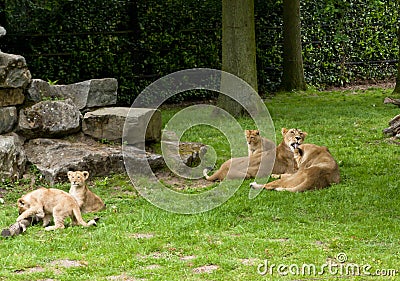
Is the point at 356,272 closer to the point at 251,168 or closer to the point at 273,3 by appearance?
the point at 251,168

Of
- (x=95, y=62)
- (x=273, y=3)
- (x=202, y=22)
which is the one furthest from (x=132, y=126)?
(x=273, y=3)

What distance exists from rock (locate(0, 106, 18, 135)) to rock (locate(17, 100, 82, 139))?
0.09m

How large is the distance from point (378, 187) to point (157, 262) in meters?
4.00

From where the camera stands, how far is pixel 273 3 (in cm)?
2022

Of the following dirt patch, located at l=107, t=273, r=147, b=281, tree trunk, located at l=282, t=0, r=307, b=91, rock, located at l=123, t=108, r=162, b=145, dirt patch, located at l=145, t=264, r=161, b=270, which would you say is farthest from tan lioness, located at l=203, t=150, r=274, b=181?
tree trunk, located at l=282, t=0, r=307, b=91

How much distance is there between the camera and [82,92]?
1162 cm

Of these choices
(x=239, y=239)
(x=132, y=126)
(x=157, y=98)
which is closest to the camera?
(x=239, y=239)

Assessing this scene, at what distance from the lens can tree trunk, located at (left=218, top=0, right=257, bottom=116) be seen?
15289 millimetres

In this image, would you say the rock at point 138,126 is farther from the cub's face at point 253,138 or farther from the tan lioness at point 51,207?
the tan lioness at point 51,207

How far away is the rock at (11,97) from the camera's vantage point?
10406mm

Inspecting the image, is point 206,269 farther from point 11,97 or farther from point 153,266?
point 11,97

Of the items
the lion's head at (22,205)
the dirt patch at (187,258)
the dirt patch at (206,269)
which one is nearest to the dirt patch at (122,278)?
the dirt patch at (206,269)

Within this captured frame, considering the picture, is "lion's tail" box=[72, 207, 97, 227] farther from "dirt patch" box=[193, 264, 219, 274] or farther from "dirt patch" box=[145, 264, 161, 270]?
"dirt patch" box=[193, 264, 219, 274]

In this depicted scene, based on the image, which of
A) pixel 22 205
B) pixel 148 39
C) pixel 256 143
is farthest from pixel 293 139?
pixel 148 39
